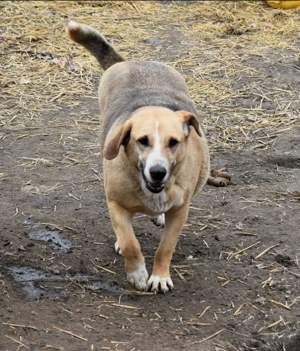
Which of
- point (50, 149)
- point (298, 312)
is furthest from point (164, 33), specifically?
point (298, 312)

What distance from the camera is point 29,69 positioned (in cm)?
963

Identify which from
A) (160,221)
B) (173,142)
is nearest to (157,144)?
(173,142)

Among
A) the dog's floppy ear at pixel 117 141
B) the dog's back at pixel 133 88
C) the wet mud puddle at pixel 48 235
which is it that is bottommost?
the wet mud puddle at pixel 48 235

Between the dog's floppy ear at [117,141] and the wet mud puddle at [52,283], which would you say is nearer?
the dog's floppy ear at [117,141]

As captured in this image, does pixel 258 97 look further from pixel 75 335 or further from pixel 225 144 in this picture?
pixel 75 335

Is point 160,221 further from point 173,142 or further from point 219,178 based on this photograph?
point 173,142

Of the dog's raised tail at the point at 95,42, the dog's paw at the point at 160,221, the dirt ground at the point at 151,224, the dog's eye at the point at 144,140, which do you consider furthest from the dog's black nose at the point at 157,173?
the dog's raised tail at the point at 95,42

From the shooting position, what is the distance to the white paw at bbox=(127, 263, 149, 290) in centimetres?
531

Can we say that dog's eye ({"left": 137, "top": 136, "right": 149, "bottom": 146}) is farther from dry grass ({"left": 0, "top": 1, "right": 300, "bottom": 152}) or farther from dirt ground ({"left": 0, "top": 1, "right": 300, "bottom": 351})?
dry grass ({"left": 0, "top": 1, "right": 300, "bottom": 152})

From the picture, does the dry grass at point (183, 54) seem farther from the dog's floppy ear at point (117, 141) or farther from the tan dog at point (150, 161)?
the dog's floppy ear at point (117, 141)

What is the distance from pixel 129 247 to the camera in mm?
5211

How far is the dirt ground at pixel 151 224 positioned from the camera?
4.95 metres

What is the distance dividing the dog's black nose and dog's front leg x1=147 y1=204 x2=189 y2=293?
623 millimetres

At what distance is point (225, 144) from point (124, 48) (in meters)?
3.04
